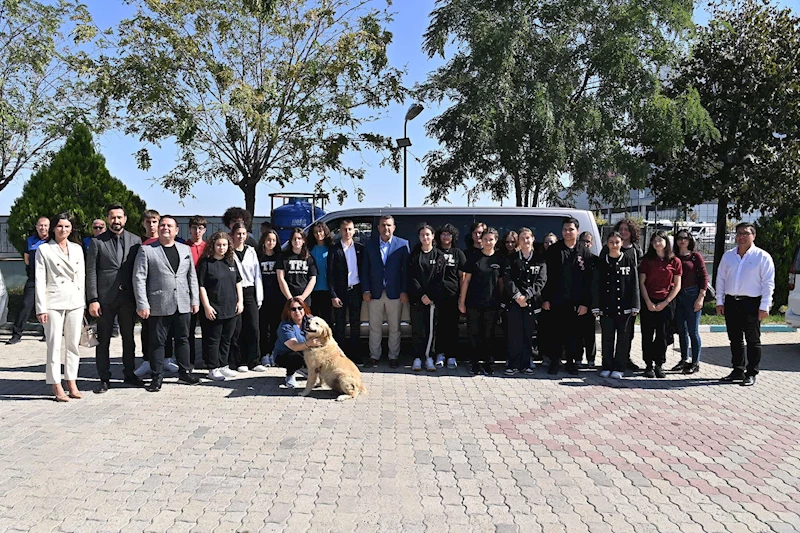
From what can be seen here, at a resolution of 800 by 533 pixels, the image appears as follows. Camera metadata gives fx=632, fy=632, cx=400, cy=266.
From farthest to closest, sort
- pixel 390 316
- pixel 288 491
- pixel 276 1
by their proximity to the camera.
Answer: pixel 276 1
pixel 390 316
pixel 288 491

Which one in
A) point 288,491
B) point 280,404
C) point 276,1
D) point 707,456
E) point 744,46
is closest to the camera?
point 288,491

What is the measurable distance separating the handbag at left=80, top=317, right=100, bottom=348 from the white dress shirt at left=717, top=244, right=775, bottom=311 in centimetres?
673

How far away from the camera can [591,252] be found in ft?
24.6

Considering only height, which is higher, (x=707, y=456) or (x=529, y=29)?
(x=529, y=29)

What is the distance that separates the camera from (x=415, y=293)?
749 cm

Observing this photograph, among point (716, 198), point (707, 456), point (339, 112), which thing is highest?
point (339, 112)

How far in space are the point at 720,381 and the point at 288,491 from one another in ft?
17.7

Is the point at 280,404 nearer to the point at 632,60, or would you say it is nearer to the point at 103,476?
the point at 103,476

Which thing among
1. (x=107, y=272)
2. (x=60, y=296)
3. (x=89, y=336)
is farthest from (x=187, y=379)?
(x=60, y=296)

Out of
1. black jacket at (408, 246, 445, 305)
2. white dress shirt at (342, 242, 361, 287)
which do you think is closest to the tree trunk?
black jacket at (408, 246, 445, 305)

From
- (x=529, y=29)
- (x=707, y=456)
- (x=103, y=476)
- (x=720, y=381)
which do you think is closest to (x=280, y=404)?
(x=103, y=476)

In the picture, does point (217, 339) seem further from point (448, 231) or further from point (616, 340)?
point (616, 340)

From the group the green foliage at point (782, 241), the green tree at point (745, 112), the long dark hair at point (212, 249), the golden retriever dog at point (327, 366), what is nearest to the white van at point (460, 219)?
the long dark hair at point (212, 249)

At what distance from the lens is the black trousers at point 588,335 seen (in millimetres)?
7656
